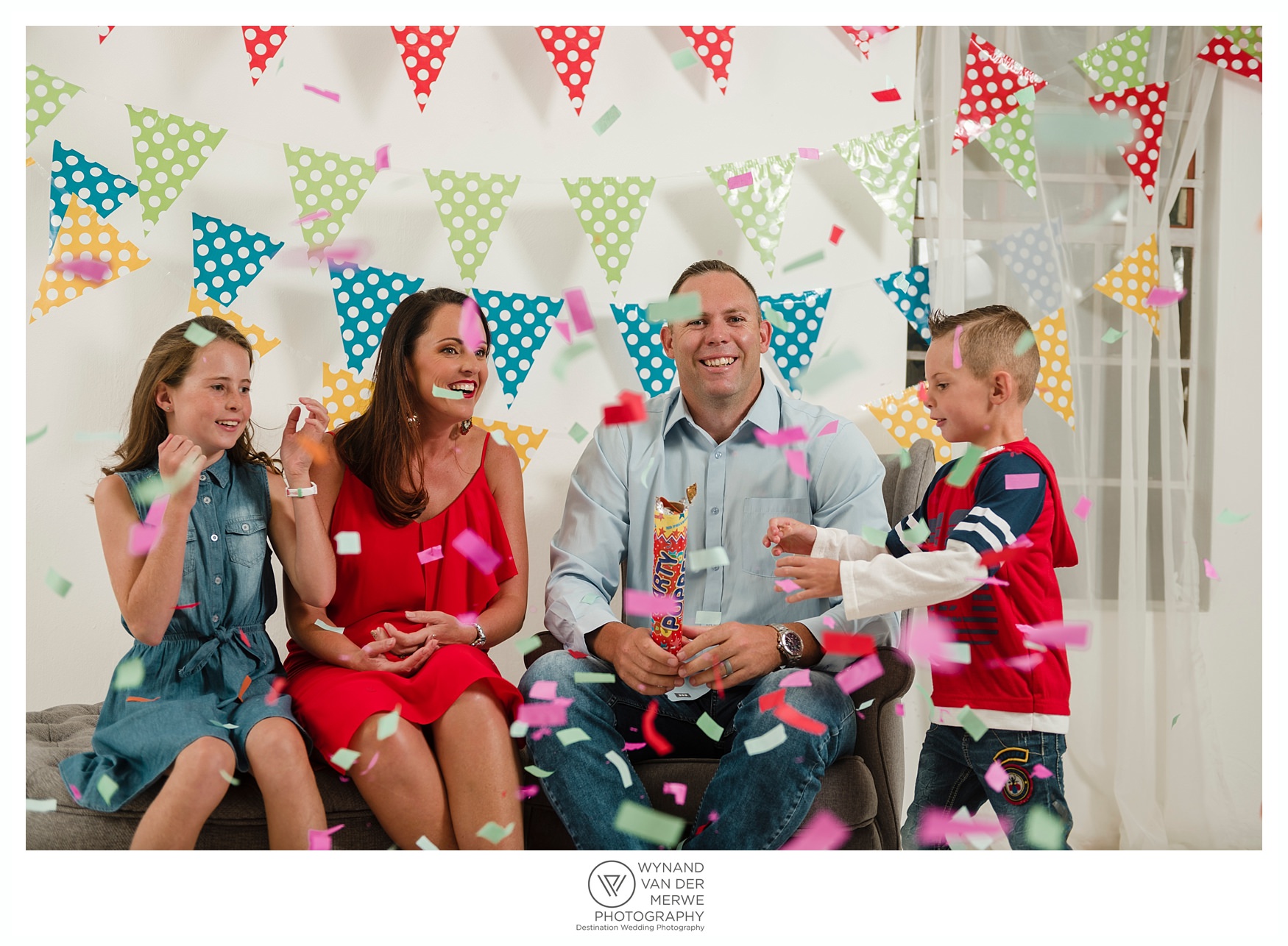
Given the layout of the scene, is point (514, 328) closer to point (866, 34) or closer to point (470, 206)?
point (470, 206)

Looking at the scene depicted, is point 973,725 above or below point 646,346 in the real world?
below

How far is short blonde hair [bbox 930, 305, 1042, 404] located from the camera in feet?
5.98

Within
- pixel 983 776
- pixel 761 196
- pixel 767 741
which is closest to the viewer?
pixel 767 741

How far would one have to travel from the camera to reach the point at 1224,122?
2.47m

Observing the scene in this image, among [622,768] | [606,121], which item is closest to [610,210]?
[606,121]

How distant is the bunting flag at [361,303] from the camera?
233 centimetres

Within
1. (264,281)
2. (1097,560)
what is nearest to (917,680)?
(1097,560)

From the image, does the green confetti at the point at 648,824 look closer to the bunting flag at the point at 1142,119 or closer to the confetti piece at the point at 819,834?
the confetti piece at the point at 819,834

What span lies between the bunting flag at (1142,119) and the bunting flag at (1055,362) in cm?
41

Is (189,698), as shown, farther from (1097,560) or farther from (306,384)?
(1097,560)

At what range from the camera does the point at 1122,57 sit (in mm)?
2363

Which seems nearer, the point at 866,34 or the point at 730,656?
the point at 730,656

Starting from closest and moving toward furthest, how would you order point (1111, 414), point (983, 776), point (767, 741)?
point (767, 741) < point (983, 776) < point (1111, 414)

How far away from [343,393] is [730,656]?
3.97ft
